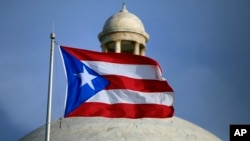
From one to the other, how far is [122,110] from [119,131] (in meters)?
15.2

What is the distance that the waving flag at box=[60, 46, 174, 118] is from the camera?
25.9 metres

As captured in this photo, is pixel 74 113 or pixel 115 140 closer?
pixel 74 113

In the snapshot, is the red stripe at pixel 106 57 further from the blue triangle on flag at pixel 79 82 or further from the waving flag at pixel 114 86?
the blue triangle on flag at pixel 79 82

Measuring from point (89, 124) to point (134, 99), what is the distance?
16.5 m

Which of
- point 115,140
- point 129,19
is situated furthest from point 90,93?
point 129,19

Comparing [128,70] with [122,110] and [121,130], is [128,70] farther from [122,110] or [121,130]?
[121,130]

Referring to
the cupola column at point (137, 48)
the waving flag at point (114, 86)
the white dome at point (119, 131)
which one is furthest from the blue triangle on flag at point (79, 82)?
the cupola column at point (137, 48)

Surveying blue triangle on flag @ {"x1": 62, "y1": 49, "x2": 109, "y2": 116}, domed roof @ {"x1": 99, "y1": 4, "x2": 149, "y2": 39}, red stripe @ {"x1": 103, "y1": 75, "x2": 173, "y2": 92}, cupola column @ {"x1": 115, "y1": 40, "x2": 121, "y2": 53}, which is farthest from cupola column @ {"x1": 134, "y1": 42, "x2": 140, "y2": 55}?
blue triangle on flag @ {"x1": 62, "y1": 49, "x2": 109, "y2": 116}

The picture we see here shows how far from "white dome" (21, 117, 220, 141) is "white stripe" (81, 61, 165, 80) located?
13357mm

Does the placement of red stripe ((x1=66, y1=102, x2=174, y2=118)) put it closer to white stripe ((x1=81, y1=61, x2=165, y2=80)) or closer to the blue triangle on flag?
the blue triangle on flag

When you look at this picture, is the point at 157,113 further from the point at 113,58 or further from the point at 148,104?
the point at 113,58

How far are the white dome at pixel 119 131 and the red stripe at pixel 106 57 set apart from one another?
44.1 ft

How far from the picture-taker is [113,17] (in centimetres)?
5106

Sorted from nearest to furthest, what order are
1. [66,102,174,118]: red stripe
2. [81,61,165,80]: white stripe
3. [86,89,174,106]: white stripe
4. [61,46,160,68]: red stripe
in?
1. [66,102,174,118]: red stripe
2. [86,89,174,106]: white stripe
3. [61,46,160,68]: red stripe
4. [81,61,165,80]: white stripe
